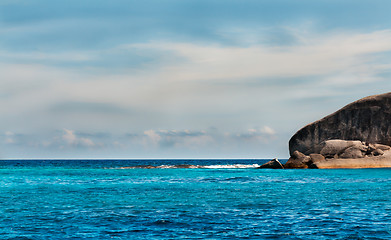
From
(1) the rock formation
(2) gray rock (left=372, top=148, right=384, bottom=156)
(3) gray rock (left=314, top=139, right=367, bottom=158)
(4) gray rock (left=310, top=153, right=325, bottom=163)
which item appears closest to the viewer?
(2) gray rock (left=372, top=148, right=384, bottom=156)

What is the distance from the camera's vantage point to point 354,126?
90.0m

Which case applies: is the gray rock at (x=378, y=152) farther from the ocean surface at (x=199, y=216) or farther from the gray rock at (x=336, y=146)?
the ocean surface at (x=199, y=216)

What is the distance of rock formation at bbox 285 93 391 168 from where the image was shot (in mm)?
78938

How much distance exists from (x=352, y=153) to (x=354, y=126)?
1250 centimetres

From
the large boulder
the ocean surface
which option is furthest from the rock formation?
the ocean surface

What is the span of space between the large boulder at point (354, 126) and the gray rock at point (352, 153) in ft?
24.8

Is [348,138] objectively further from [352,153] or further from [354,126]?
[352,153]

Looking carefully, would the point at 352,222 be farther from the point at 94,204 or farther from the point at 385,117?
the point at 385,117

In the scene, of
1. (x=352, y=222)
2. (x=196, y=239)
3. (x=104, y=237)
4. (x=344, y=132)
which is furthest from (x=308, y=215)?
(x=344, y=132)

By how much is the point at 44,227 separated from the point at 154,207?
780cm

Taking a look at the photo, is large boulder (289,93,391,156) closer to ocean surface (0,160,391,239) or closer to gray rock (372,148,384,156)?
gray rock (372,148,384,156)

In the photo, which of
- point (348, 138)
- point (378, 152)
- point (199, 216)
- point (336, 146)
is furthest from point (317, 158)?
point (199, 216)

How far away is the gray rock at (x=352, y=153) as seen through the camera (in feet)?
259

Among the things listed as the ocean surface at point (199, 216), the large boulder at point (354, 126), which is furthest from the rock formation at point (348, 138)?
the ocean surface at point (199, 216)
